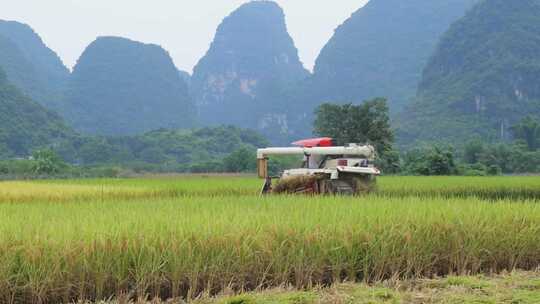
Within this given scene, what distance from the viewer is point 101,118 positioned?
387 feet

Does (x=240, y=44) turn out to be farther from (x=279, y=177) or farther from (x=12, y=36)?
(x=279, y=177)

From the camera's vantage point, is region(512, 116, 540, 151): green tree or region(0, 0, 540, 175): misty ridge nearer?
region(512, 116, 540, 151): green tree

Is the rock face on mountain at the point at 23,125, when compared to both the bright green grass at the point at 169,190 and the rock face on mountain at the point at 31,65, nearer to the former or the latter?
the rock face on mountain at the point at 31,65

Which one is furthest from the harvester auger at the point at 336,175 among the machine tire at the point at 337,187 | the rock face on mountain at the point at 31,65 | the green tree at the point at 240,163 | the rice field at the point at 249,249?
the rock face on mountain at the point at 31,65

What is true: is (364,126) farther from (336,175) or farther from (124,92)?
(124,92)

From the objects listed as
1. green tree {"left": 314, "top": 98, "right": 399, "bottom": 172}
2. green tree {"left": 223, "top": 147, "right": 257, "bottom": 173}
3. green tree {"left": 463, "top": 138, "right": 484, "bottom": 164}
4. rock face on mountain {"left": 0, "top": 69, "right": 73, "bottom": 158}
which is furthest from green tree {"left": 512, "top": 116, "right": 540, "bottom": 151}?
rock face on mountain {"left": 0, "top": 69, "right": 73, "bottom": 158}

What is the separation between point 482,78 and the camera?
80.1 metres

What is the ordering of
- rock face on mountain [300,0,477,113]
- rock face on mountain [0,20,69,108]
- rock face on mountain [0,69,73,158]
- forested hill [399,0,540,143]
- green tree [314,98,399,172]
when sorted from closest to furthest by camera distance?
green tree [314,98,399,172] < rock face on mountain [0,69,73,158] < forested hill [399,0,540,143] < rock face on mountain [0,20,69,108] < rock face on mountain [300,0,477,113]

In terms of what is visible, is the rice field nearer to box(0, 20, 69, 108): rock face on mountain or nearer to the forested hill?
the forested hill

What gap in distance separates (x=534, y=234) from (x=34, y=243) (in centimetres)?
425

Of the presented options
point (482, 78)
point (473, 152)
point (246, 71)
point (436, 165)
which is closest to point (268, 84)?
point (246, 71)

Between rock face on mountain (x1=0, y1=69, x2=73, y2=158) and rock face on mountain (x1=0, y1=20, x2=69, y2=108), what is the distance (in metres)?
39.9

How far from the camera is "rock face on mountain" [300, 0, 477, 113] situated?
13512 centimetres

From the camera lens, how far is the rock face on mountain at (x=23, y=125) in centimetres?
6112
